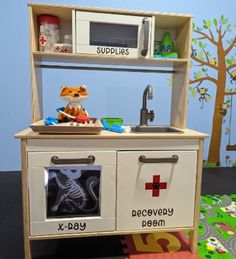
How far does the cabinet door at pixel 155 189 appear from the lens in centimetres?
116

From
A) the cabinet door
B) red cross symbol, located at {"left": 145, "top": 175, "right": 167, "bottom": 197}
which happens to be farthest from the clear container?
red cross symbol, located at {"left": 145, "top": 175, "right": 167, "bottom": 197}

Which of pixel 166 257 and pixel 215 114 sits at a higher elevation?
pixel 215 114

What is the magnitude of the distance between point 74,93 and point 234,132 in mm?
2196

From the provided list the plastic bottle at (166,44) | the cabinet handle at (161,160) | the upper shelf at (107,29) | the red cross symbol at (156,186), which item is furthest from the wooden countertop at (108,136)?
the plastic bottle at (166,44)

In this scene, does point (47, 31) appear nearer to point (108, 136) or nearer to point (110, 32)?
point (110, 32)

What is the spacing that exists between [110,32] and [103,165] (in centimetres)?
77

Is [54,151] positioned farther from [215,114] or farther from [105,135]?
[215,114]

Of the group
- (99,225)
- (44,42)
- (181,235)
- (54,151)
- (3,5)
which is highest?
(3,5)

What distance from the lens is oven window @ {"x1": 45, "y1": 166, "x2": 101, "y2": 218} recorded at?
1137 mm

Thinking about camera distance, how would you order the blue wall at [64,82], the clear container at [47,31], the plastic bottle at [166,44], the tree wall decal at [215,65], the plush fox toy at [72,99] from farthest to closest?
the tree wall decal at [215,65] → the blue wall at [64,82] → the plastic bottle at [166,44] → the clear container at [47,31] → the plush fox toy at [72,99]

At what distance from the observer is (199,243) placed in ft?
4.33

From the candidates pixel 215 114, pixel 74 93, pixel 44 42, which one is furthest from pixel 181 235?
pixel 215 114

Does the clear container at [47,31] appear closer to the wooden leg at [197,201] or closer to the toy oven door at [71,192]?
the toy oven door at [71,192]

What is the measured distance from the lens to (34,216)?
111 centimetres
